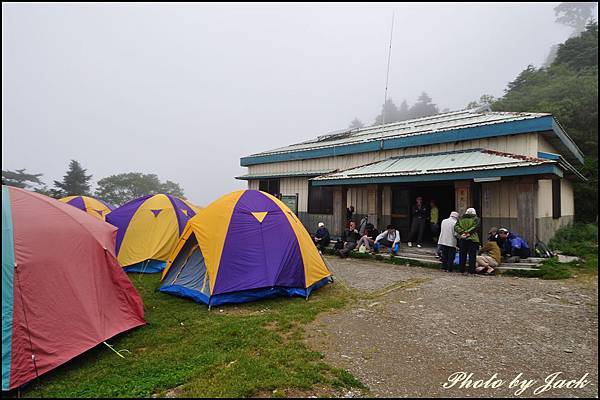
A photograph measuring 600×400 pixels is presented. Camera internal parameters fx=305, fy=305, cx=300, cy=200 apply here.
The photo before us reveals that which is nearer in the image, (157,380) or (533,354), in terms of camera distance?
(157,380)

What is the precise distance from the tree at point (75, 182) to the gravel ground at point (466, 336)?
45.3 metres

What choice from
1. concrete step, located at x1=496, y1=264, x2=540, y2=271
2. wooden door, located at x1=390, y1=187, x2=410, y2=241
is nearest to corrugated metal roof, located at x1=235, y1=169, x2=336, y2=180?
wooden door, located at x1=390, y1=187, x2=410, y2=241

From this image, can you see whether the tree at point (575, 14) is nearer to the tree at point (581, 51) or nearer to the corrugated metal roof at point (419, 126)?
the tree at point (581, 51)

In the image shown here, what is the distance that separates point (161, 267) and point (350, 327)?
6313 mm

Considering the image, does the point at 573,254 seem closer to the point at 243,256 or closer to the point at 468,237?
the point at 468,237

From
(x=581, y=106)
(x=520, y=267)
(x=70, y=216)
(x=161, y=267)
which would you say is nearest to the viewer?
(x=70, y=216)

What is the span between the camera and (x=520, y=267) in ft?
25.8

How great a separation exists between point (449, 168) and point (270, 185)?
33.1ft

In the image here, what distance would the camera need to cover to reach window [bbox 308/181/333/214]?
552 inches

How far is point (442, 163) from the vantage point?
9.98 m

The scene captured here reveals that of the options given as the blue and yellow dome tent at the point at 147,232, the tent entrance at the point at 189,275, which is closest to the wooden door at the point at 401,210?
the blue and yellow dome tent at the point at 147,232

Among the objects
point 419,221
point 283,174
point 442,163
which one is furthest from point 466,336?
point 283,174

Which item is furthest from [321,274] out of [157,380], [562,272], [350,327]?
[562,272]

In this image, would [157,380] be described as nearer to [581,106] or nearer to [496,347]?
[496,347]
